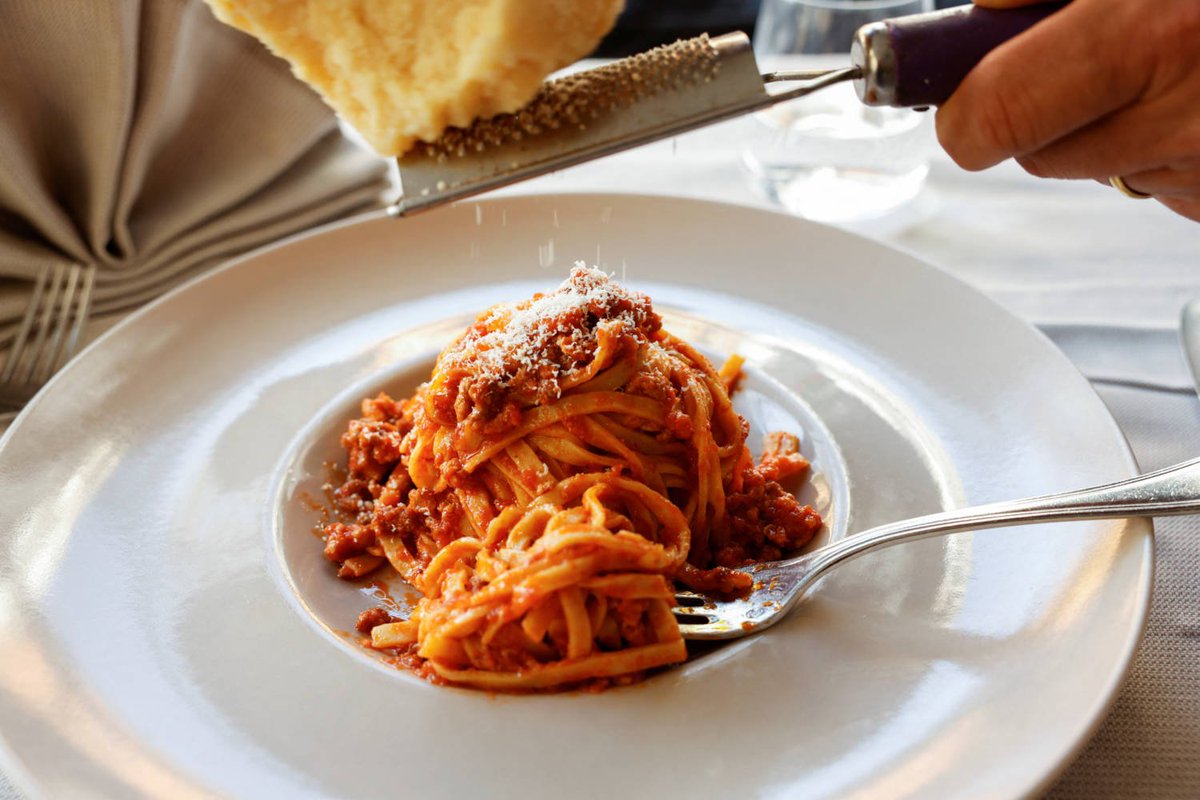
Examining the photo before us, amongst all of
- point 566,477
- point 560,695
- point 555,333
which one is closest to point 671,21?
point 555,333

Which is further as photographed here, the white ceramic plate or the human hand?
the human hand

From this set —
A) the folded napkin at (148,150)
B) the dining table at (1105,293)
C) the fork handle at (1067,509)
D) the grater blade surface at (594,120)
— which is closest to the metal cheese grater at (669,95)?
the grater blade surface at (594,120)

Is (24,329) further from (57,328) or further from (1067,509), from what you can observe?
(1067,509)

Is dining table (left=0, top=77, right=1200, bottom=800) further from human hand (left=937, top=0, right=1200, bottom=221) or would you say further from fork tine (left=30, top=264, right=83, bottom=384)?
human hand (left=937, top=0, right=1200, bottom=221)

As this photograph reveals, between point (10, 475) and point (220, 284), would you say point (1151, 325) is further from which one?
point (10, 475)

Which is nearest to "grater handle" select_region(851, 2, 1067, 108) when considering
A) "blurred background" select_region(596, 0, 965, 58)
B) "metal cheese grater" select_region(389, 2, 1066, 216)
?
"metal cheese grater" select_region(389, 2, 1066, 216)

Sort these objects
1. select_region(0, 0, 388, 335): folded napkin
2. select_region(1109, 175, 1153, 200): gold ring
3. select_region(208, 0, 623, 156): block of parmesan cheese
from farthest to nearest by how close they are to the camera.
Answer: select_region(0, 0, 388, 335): folded napkin
select_region(1109, 175, 1153, 200): gold ring
select_region(208, 0, 623, 156): block of parmesan cheese

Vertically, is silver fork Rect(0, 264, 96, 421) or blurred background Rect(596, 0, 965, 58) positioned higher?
blurred background Rect(596, 0, 965, 58)

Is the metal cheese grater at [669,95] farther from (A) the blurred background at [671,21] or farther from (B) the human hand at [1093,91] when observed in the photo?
(A) the blurred background at [671,21]
